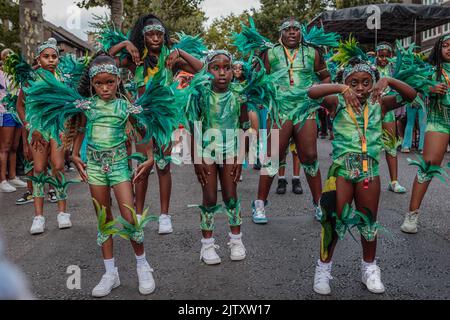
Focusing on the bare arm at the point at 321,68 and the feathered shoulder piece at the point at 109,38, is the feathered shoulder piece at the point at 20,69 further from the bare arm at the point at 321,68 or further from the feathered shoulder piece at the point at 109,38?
the bare arm at the point at 321,68

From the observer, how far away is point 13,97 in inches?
254

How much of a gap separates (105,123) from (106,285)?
47.1 inches

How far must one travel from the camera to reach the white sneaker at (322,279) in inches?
122

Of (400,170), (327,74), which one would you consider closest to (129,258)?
(327,74)

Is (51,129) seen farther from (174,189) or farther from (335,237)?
(174,189)

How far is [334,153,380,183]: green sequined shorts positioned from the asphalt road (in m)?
0.81

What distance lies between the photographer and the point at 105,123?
10.8ft

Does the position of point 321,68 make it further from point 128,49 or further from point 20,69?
point 20,69

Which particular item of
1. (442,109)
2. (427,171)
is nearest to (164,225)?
(427,171)

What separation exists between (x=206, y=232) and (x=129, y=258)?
757 mm

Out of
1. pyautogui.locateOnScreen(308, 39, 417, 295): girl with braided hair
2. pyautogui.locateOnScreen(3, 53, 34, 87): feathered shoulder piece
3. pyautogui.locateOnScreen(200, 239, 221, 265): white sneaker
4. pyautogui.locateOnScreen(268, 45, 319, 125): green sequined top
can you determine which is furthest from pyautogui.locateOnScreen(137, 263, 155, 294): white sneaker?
pyautogui.locateOnScreen(3, 53, 34, 87): feathered shoulder piece

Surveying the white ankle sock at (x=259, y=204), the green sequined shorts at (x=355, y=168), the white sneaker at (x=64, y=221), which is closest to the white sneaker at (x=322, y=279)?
the green sequined shorts at (x=355, y=168)

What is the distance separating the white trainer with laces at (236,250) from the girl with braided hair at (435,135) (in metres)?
1.77
